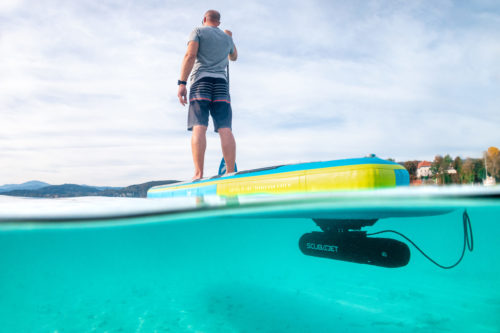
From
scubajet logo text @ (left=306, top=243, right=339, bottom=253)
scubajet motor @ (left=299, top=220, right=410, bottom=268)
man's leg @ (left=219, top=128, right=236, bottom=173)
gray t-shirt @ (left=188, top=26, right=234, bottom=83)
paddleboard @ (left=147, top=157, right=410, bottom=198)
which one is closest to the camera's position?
paddleboard @ (left=147, top=157, right=410, bottom=198)

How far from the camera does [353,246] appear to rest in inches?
161

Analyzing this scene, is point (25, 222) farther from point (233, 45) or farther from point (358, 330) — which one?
point (358, 330)

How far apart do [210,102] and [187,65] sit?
0.69m

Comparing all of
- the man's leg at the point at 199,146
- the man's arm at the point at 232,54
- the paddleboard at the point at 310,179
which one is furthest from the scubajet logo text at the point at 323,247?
the man's arm at the point at 232,54

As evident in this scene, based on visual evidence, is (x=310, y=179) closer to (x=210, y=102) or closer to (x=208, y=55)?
(x=210, y=102)

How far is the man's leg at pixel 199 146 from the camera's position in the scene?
15.6ft

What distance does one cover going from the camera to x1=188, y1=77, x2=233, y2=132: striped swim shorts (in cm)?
491

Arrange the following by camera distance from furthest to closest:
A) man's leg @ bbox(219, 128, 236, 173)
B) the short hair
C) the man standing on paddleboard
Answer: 1. the short hair
2. man's leg @ bbox(219, 128, 236, 173)
3. the man standing on paddleboard

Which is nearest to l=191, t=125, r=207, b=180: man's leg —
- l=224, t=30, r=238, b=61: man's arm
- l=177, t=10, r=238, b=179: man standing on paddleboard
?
l=177, t=10, r=238, b=179: man standing on paddleboard

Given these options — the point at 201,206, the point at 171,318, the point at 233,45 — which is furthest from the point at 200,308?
the point at 233,45

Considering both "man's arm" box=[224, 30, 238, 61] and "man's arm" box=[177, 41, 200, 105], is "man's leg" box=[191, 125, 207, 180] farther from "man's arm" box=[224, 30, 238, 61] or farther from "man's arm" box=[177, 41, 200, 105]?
"man's arm" box=[224, 30, 238, 61]

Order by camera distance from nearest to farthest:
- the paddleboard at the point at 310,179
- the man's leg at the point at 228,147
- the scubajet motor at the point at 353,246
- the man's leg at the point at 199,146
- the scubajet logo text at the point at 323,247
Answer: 1. the paddleboard at the point at 310,179
2. the scubajet motor at the point at 353,246
3. the scubajet logo text at the point at 323,247
4. the man's leg at the point at 199,146
5. the man's leg at the point at 228,147

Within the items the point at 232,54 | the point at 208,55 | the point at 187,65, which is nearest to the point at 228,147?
the point at 187,65

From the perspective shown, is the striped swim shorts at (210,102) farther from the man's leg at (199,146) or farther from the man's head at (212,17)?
the man's head at (212,17)
